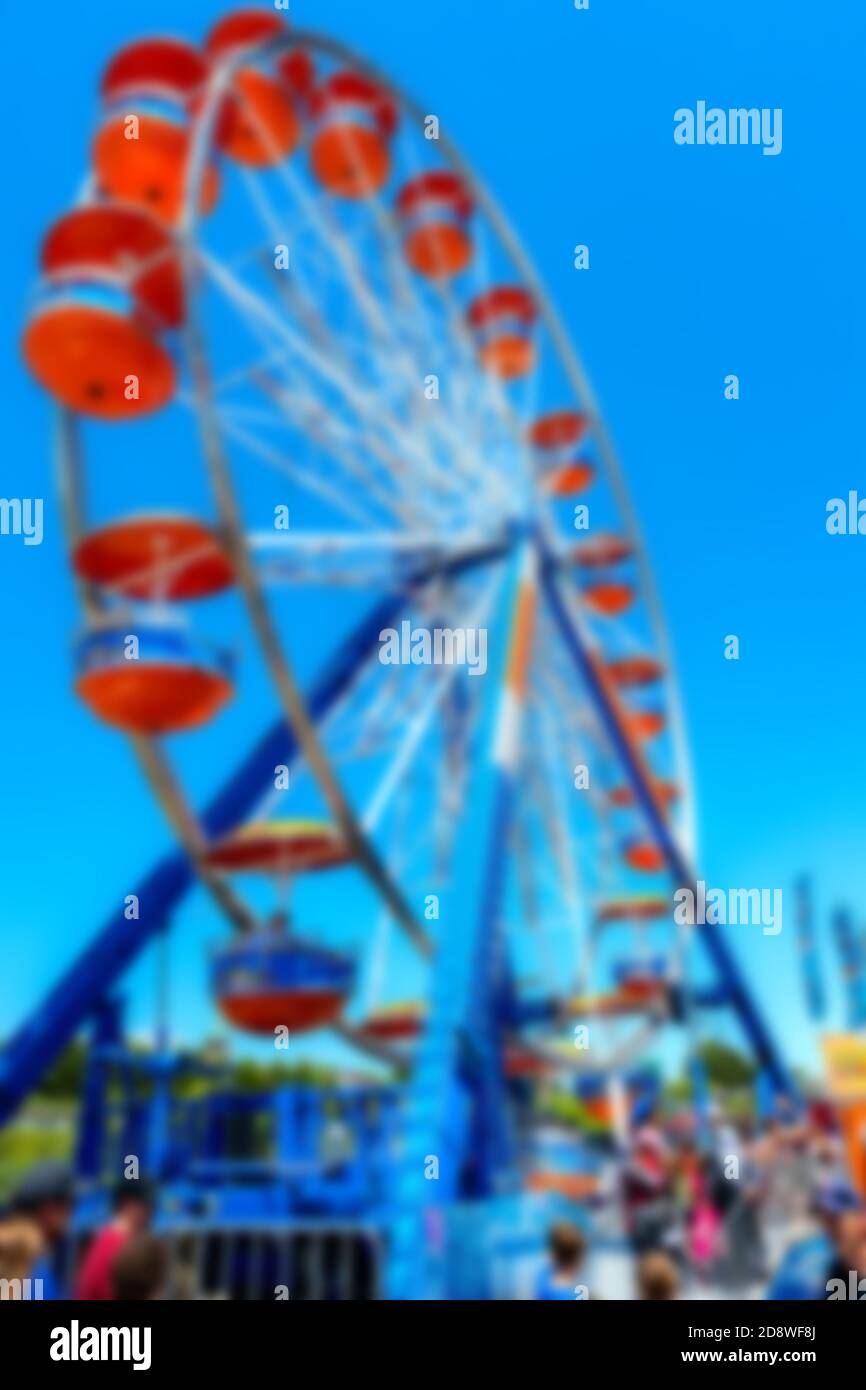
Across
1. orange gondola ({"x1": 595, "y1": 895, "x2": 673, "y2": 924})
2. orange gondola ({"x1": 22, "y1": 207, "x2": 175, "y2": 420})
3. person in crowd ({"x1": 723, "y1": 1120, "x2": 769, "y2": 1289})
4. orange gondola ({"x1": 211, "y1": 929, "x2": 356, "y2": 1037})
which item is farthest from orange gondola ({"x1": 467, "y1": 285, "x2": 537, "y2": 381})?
person in crowd ({"x1": 723, "y1": 1120, "x2": 769, "y2": 1289})

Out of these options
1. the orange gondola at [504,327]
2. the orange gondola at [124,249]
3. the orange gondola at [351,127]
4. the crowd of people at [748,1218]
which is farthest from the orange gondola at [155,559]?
the orange gondola at [504,327]

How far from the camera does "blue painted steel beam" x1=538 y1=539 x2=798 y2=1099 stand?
1071cm

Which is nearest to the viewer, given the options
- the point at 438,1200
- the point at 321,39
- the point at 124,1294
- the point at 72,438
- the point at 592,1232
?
the point at 124,1294

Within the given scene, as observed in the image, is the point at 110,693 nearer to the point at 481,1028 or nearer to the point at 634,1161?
the point at 481,1028

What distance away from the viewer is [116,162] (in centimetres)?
820

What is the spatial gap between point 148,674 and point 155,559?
0.79 meters

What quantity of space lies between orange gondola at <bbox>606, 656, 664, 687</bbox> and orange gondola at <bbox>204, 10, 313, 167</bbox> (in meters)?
5.34

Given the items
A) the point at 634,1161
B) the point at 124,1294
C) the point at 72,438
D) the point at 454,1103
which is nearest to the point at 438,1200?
the point at 454,1103

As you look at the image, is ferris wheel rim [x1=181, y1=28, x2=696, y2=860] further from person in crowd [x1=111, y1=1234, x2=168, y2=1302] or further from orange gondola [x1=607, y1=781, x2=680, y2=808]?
person in crowd [x1=111, y1=1234, x2=168, y2=1302]

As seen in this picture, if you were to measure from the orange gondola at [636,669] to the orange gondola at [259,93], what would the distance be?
534 centimetres

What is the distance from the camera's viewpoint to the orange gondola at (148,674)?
6.64 meters

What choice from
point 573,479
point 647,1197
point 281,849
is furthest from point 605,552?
point 647,1197

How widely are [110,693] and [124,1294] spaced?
438 centimetres

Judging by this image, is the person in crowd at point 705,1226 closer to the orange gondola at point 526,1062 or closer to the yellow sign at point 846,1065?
the yellow sign at point 846,1065
